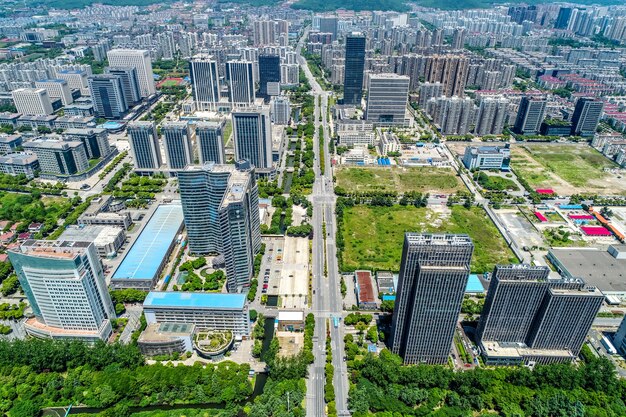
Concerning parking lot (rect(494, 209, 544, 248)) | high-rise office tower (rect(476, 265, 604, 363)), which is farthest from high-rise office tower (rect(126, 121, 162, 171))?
high-rise office tower (rect(476, 265, 604, 363))

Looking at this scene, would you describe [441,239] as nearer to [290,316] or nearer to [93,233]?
[290,316]

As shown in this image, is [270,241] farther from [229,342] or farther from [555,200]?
[555,200]

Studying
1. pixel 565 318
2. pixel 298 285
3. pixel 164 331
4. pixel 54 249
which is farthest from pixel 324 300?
pixel 54 249

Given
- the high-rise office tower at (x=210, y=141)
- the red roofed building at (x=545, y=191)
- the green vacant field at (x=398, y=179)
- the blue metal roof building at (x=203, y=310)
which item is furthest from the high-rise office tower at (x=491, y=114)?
the blue metal roof building at (x=203, y=310)

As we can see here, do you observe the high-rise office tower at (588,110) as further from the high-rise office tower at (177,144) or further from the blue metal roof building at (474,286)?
the high-rise office tower at (177,144)

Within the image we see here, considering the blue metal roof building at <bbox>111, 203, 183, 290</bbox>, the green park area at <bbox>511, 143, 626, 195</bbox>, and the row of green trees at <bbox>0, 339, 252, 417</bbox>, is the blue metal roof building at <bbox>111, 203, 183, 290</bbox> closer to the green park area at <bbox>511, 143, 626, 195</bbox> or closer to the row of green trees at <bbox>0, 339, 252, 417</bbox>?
the row of green trees at <bbox>0, 339, 252, 417</bbox>

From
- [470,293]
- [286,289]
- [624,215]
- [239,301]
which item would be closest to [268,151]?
[286,289]
